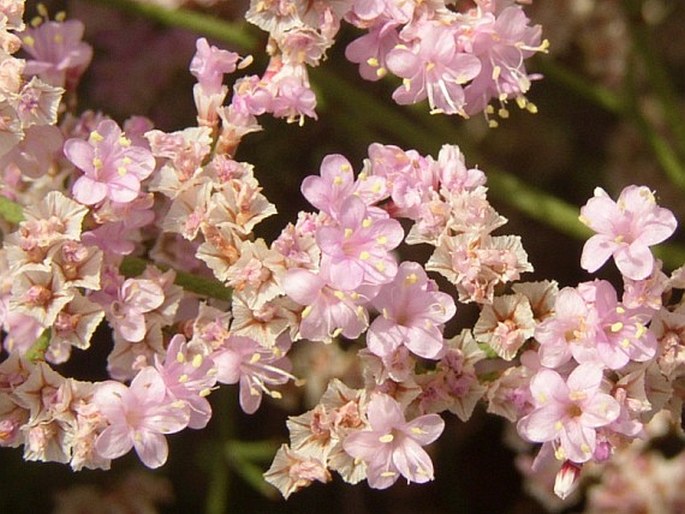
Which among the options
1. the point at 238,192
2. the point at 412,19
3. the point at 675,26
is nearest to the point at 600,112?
the point at 675,26

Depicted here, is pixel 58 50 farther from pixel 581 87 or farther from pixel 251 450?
pixel 581 87

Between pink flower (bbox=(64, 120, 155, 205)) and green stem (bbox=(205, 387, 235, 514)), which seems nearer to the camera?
pink flower (bbox=(64, 120, 155, 205))

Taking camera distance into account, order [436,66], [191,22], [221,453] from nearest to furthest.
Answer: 1. [436,66]
2. [191,22]
3. [221,453]

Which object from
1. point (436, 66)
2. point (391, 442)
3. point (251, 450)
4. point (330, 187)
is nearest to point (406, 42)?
point (436, 66)

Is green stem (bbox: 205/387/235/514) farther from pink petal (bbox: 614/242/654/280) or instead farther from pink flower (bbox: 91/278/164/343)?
pink petal (bbox: 614/242/654/280)

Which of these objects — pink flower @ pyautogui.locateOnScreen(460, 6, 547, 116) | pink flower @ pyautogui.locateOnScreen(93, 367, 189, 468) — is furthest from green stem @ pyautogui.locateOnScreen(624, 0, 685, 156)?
pink flower @ pyautogui.locateOnScreen(93, 367, 189, 468)

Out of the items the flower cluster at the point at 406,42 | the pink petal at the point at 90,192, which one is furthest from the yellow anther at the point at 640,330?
the pink petal at the point at 90,192

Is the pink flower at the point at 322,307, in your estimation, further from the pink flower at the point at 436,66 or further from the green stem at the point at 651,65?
the green stem at the point at 651,65
